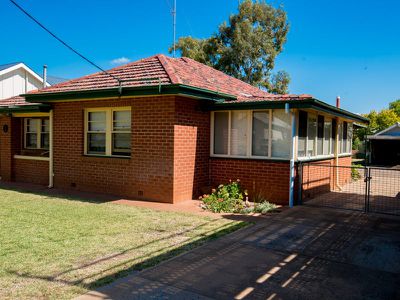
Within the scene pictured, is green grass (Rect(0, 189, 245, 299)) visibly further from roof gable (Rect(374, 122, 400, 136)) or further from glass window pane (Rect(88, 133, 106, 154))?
roof gable (Rect(374, 122, 400, 136))

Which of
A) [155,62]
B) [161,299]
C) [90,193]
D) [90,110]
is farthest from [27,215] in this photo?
[155,62]

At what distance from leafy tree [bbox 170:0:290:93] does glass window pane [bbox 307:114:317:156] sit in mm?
20128

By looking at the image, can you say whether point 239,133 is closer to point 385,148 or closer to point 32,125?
point 32,125

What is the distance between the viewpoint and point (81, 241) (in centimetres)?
617

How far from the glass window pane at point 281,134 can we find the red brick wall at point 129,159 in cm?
278

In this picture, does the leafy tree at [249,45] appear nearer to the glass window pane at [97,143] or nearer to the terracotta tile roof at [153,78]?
the terracotta tile roof at [153,78]

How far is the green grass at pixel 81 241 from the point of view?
4.49 metres

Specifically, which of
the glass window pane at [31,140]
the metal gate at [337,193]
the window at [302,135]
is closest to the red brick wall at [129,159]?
the glass window pane at [31,140]

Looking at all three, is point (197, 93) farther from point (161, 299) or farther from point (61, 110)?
point (161, 299)

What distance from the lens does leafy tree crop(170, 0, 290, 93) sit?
3048cm

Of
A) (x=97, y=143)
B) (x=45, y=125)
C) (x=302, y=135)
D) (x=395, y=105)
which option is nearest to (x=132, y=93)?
(x=97, y=143)

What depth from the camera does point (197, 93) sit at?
9898 mm

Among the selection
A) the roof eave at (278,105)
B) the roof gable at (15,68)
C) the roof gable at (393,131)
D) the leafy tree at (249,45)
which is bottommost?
the roof eave at (278,105)

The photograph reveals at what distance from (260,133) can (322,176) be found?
10.2 feet
